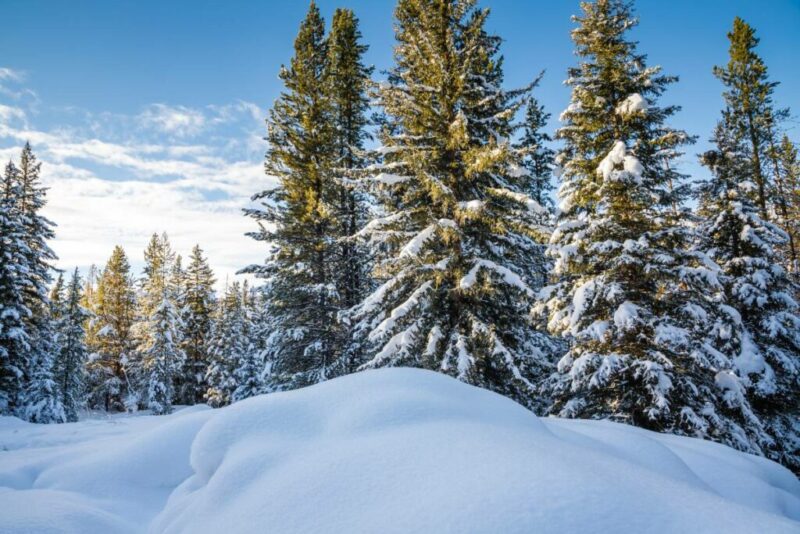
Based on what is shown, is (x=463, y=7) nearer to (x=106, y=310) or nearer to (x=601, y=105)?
(x=601, y=105)

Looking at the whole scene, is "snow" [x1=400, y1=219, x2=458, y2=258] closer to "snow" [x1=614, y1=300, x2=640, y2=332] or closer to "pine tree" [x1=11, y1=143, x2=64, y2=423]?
"snow" [x1=614, y1=300, x2=640, y2=332]

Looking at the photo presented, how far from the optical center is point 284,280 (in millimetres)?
14188

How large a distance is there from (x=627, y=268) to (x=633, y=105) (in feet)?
13.6

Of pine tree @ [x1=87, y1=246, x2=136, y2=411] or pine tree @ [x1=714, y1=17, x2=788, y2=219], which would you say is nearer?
pine tree @ [x1=714, y1=17, x2=788, y2=219]

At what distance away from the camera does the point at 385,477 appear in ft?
7.03

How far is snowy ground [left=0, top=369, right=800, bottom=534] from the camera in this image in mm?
1803

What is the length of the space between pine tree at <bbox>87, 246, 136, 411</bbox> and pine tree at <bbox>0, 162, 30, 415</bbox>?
19011mm

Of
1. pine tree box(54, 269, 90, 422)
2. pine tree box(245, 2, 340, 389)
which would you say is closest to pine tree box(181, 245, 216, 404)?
pine tree box(54, 269, 90, 422)

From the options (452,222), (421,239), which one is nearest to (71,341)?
(421,239)

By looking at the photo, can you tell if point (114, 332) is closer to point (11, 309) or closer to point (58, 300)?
point (58, 300)

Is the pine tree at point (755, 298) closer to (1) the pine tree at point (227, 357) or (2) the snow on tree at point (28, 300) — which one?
(2) the snow on tree at point (28, 300)

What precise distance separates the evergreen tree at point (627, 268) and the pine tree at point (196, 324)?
113 feet

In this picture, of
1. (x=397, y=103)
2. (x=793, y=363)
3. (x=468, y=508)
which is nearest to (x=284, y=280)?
(x=397, y=103)

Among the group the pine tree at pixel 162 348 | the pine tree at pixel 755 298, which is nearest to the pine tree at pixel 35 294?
the pine tree at pixel 162 348
